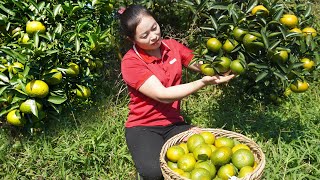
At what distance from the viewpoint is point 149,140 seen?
2494 millimetres

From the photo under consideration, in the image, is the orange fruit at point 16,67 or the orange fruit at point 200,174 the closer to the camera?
A: the orange fruit at point 200,174

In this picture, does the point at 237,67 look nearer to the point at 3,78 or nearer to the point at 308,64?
the point at 308,64

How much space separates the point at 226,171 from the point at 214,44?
71cm

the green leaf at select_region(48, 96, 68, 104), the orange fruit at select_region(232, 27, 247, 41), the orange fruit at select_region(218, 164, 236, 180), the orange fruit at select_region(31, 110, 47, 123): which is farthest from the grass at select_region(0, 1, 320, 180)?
the orange fruit at select_region(232, 27, 247, 41)

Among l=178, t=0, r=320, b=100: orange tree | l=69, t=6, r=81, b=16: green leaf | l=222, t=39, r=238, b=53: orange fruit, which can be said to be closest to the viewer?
l=178, t=0, r=320, b=100: orange tree

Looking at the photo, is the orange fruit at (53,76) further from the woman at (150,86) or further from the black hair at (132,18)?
the black hair at (132,18)

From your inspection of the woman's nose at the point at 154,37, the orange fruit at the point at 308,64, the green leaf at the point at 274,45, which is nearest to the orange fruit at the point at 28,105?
the woman's nose at the point at 154,37

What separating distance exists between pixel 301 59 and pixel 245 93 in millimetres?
794

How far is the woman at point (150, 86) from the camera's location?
7.76 ft

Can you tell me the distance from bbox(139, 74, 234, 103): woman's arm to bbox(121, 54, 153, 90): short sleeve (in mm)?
31

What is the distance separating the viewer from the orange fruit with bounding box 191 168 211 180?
1.98 meters

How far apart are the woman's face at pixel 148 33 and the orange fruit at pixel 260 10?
0.62 metres

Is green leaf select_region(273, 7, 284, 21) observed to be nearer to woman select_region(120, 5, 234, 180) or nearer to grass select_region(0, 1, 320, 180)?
woman select_region(120, 5, 234, 180)

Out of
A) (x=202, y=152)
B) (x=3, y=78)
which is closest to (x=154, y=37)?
(x=202, y=152)
